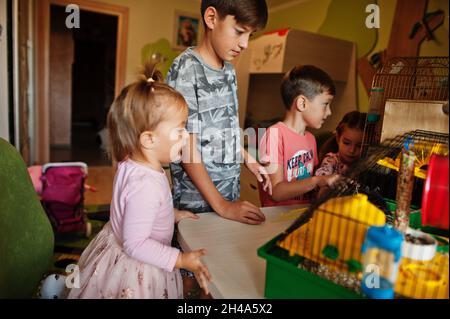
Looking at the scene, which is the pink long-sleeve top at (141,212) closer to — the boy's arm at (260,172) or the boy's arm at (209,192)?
the boy's arm at (209,192)

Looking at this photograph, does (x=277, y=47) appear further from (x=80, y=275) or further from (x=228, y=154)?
(x=80, y=275)

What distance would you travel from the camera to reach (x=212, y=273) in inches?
22.2

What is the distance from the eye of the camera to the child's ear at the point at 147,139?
676mm

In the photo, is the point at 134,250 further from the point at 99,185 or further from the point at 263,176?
the point at 99,185

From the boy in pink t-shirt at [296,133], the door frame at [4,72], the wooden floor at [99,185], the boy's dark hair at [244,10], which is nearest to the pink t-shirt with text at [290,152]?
the boy in pink t-shirt at [296,133]

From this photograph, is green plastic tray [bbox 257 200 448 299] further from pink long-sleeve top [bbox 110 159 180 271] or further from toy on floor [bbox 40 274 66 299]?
toy on floor [bbox 40 274 66 299]

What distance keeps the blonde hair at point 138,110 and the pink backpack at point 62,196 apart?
157 cm

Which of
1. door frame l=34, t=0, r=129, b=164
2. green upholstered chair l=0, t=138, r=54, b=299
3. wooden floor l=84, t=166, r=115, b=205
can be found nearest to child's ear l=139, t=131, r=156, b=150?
green upholstered chair l=0, t=138, r=54, b=299

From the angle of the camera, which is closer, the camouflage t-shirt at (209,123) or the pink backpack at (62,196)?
the camouflage t-shirt at (209,123)

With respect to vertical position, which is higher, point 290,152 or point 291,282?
point 290,152

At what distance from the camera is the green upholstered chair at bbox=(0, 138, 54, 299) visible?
0.69 m

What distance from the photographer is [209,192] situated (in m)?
0.83

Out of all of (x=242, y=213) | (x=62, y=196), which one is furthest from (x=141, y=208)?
(x=62, y=196)

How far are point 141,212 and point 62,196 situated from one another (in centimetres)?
166
